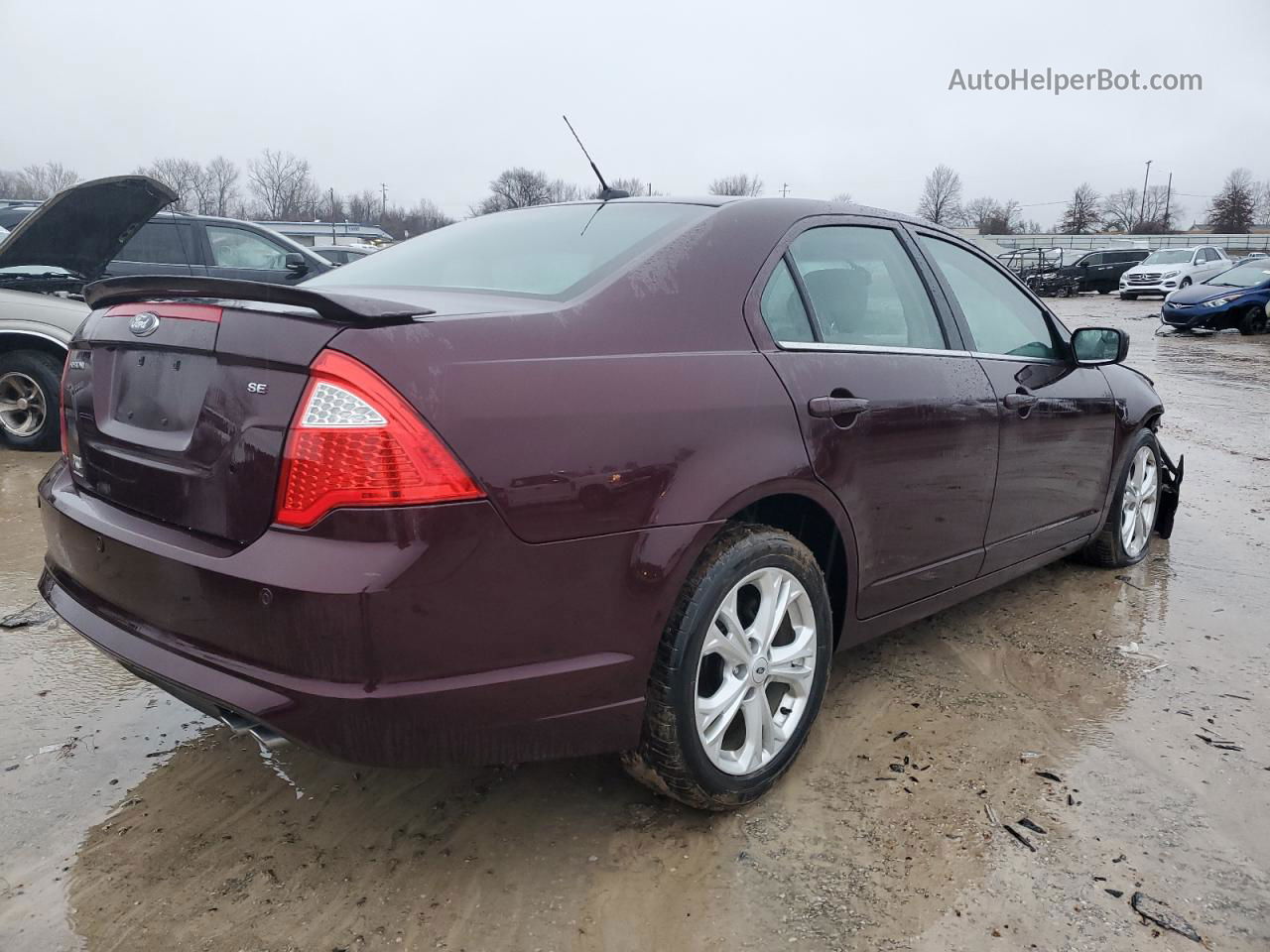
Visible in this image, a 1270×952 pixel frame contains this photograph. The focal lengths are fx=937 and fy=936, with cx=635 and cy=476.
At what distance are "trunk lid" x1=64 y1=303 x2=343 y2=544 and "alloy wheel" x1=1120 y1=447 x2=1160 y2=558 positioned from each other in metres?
3.86

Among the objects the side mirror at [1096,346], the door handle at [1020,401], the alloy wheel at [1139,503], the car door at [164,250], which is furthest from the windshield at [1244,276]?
the car door at [164,250]

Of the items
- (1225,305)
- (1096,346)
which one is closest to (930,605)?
(1096,346)

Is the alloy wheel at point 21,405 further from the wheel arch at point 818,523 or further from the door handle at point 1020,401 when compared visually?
the door handle at point 1020,401

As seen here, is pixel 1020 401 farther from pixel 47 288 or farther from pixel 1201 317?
pixel 1201 317

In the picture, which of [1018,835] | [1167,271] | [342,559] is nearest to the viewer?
[342,559]

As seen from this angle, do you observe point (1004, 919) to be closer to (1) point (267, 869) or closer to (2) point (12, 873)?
(1) point (267, 869)

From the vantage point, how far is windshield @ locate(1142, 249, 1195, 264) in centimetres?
3062

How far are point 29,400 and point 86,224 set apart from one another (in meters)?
1.39

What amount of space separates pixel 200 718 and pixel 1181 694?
319 cm

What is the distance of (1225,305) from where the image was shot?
18.9 metres

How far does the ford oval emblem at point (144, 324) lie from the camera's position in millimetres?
2082

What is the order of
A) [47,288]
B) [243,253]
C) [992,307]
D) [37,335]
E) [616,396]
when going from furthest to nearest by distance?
[243,253] → [47,288] → [37,335] → [992,307] → [616,396]

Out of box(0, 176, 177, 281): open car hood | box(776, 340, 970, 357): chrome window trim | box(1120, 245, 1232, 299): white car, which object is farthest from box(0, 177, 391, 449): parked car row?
box(1120, 245, 1232, 299): white car

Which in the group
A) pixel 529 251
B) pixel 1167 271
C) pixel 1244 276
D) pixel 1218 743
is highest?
pixel 529 251
